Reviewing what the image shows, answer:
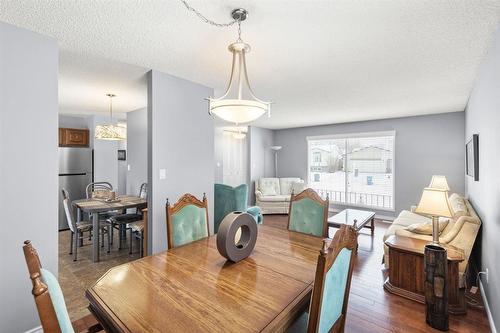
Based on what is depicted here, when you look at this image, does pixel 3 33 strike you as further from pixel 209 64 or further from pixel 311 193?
pixel 311 193

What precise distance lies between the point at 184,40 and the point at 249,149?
495cm

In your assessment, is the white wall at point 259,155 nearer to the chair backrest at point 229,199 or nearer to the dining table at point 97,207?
the chair backrest at point 229,199

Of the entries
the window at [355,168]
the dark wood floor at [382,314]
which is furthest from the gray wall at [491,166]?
the window at [355,168]

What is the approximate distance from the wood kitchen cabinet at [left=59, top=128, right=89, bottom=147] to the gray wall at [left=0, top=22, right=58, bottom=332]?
3.68 metres

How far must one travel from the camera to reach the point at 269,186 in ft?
22.2

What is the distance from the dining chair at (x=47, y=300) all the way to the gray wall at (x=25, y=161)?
1429 mm

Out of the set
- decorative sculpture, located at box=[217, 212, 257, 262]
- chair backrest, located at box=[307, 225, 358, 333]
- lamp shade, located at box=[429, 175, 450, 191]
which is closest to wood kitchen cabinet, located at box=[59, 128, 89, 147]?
decorative sculpture, located at box=[217, 212, 257, 262]

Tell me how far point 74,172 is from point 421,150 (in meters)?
7.30

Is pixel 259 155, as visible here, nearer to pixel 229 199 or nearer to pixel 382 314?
pixel 229 199

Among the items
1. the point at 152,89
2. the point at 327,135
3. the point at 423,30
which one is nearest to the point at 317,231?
the point at 423,30

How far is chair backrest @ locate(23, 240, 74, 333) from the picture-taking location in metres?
0.74

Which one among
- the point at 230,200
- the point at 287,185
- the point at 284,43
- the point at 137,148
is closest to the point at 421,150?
the point at 287,185

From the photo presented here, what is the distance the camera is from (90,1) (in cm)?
156

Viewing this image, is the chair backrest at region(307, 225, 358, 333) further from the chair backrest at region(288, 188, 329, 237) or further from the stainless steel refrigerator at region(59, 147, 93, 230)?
the stainless steel refrigerator at region(59, 147, 93, 230)
